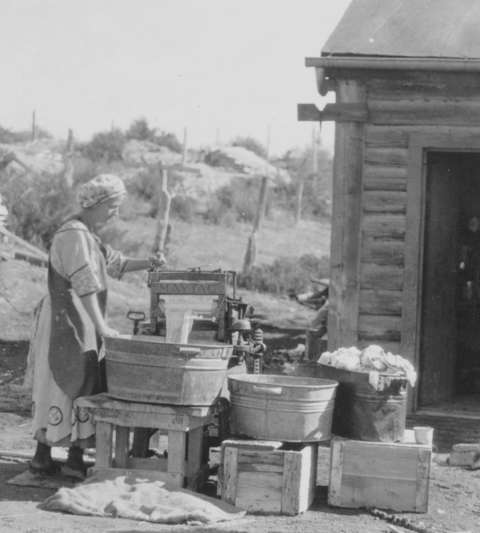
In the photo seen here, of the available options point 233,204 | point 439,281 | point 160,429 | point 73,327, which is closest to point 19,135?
point 233,204

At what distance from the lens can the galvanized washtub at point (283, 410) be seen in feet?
21.2

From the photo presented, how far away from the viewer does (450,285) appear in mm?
10758

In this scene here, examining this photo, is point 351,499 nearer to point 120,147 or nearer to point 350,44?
point 350,44

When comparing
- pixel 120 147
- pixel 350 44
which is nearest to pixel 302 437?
pixel 350 44

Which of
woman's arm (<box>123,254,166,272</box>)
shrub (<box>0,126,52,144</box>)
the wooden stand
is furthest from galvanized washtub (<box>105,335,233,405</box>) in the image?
shrub (<box>0,126,52,144</box>)

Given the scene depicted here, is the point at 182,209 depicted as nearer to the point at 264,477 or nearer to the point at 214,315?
the point at 214,315

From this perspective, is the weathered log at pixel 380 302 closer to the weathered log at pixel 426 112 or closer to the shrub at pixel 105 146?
the weathered log at pixel 426 112

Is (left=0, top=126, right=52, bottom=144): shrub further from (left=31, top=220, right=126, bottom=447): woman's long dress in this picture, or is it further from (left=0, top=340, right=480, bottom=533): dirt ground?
(left=31, top=220, right=126, bottom=447): woman's long dress

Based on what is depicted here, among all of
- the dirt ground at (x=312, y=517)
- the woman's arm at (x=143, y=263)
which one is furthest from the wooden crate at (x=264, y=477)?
the woman's arm at (x=143, y=263)

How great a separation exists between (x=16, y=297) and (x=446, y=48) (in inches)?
381

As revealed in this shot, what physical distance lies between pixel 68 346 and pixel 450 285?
508cm

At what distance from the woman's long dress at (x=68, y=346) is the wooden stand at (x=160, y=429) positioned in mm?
166

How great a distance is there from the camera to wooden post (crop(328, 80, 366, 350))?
9.35 meters

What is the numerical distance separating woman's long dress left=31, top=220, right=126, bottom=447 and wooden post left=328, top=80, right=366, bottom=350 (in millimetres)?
3026
